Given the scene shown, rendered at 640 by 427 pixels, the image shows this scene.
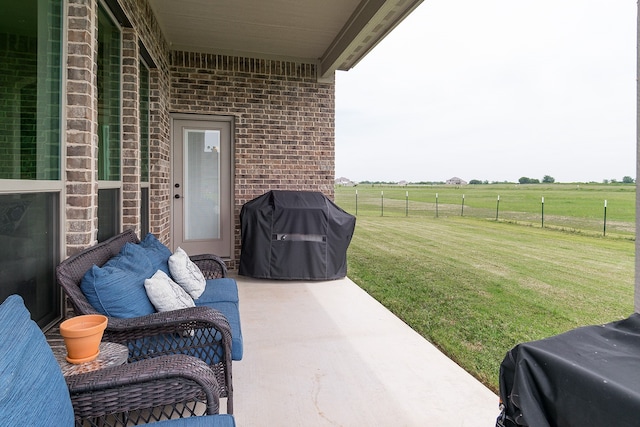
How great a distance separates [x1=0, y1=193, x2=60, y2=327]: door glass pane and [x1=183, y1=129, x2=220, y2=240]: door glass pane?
3.59 meters

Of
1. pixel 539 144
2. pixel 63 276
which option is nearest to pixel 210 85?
pixel 63 276

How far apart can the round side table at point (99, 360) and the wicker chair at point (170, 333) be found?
0.17 m

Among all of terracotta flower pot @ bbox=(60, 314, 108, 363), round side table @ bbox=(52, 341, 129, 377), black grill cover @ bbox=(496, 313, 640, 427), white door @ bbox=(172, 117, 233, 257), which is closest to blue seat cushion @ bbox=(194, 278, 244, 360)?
round side table @ bbox=(52, 341, 129, 377)

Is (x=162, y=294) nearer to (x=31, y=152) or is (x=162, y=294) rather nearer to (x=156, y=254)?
(x=156, y=254)

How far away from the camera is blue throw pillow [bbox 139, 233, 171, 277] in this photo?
272 cm

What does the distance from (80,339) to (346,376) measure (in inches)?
64.2

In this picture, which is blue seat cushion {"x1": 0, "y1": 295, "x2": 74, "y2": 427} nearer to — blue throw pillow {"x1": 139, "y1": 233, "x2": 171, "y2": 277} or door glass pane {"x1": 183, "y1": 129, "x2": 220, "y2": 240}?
blue throw pillow {"x1": 139, "y1": 233, "x2": 171, "y2": 277}

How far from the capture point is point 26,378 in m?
0.97

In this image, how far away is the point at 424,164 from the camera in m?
24.2

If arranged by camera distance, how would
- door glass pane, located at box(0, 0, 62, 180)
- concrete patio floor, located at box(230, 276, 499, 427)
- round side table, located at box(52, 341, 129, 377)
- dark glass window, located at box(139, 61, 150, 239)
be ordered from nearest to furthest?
round side table, located at box(52, 341, 129, 377) → door glass pane, located at box(0, 0, 62, 180) → concrete patio floor, located at box(230, 276, 499, 427) → dark glass window, located at box(139, 61, 150, 239)

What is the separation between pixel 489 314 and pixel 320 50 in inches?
159

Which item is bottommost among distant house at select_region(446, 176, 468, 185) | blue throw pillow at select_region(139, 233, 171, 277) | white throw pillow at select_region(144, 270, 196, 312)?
white throw pillow at select_region(144, 270, 196, 312)

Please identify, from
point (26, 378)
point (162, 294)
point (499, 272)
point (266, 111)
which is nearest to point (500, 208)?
point (499, 272)

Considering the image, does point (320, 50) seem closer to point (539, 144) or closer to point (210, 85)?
point (210, 85)
